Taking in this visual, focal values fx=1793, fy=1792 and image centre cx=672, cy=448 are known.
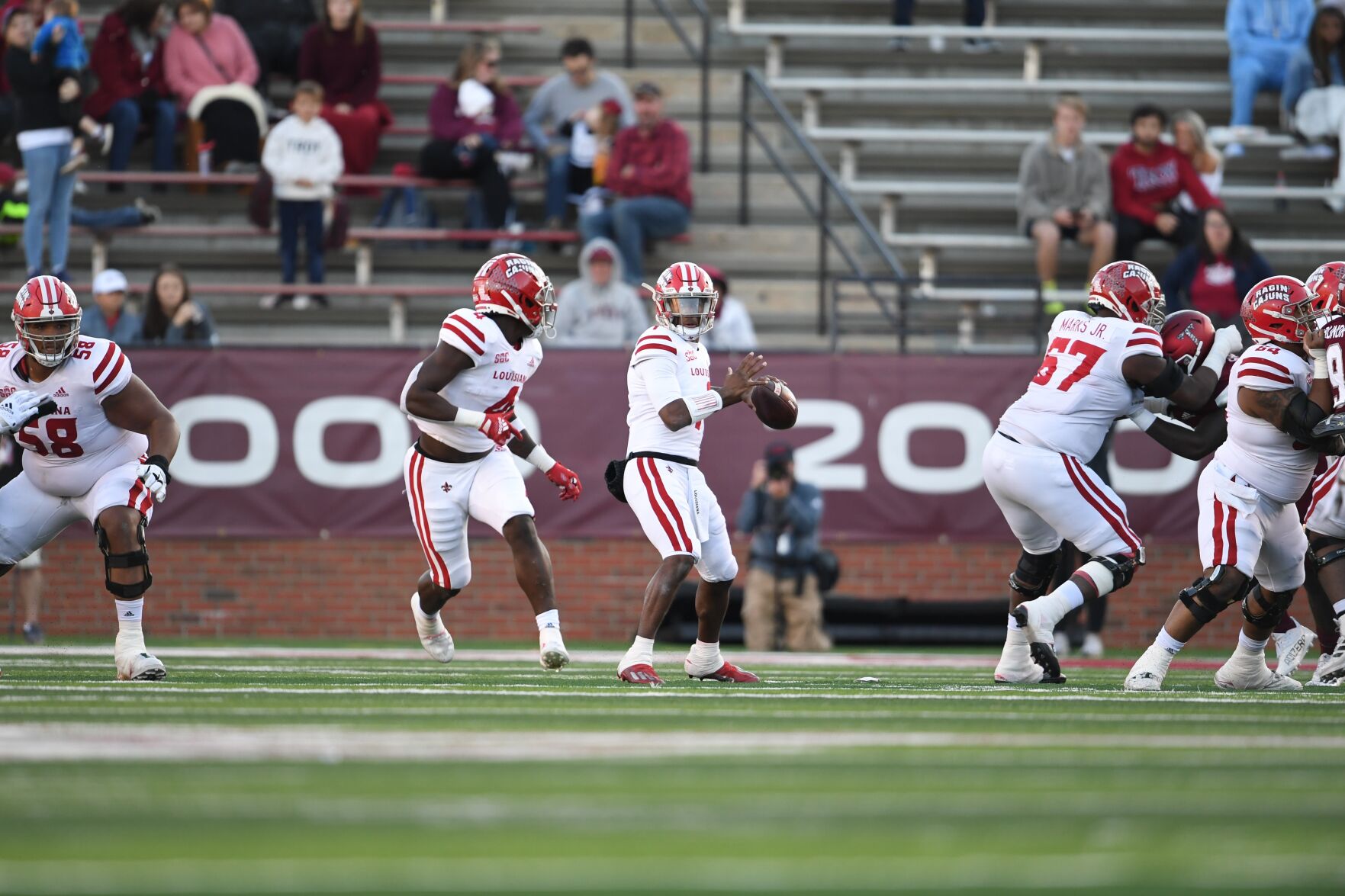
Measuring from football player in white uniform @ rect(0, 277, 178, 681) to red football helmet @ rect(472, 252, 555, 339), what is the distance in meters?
1.60

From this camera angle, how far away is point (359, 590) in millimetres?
13477

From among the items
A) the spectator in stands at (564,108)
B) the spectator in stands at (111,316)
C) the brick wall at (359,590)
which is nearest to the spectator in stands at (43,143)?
the spectator in stands at (111,316)

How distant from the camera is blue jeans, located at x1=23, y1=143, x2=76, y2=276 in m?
14.2

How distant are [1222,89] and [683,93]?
5.23 meters

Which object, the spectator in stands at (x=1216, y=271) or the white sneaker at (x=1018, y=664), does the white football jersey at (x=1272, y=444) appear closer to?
the white sneaker at (x=1018, y=664)

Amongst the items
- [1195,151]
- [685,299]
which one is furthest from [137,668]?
[1195,151]

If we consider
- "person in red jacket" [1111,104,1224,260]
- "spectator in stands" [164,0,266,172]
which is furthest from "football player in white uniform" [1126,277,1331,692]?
"spectator in stands" [164,0,266,172]

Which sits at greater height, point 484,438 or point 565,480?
point 484,438

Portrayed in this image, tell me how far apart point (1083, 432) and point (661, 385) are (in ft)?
6.45

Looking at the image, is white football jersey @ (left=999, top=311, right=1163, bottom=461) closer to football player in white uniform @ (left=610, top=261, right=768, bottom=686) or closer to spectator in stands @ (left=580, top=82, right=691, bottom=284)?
football player in white uniform @ (left=610, top=261, right=768, bottom=686)

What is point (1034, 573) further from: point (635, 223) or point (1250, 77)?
point (1250, 77)

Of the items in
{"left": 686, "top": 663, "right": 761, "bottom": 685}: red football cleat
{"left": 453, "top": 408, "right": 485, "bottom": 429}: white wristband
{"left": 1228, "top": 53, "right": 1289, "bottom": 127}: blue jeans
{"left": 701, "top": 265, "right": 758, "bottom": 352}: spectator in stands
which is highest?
{"left": 1228, "top": 53, "right": 1289, "bottom": 127}: blue jeans

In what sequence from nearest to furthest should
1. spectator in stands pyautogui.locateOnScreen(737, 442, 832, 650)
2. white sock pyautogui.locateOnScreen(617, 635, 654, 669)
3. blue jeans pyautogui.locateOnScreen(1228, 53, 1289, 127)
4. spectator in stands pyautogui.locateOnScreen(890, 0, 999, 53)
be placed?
white sock pyautogui.locateOnScreen(617, 635, 654, 669) < spectator in stands pyautogui.locateOnScreen(737, 442, 832, 650) < blue jeans pyautogui.locateOnScreen(1228, 53, 1289, 127) < spectator in stands pyautogui.locateOnScreen(890, 0, 999, 53)

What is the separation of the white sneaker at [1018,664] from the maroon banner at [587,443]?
5.35 m
